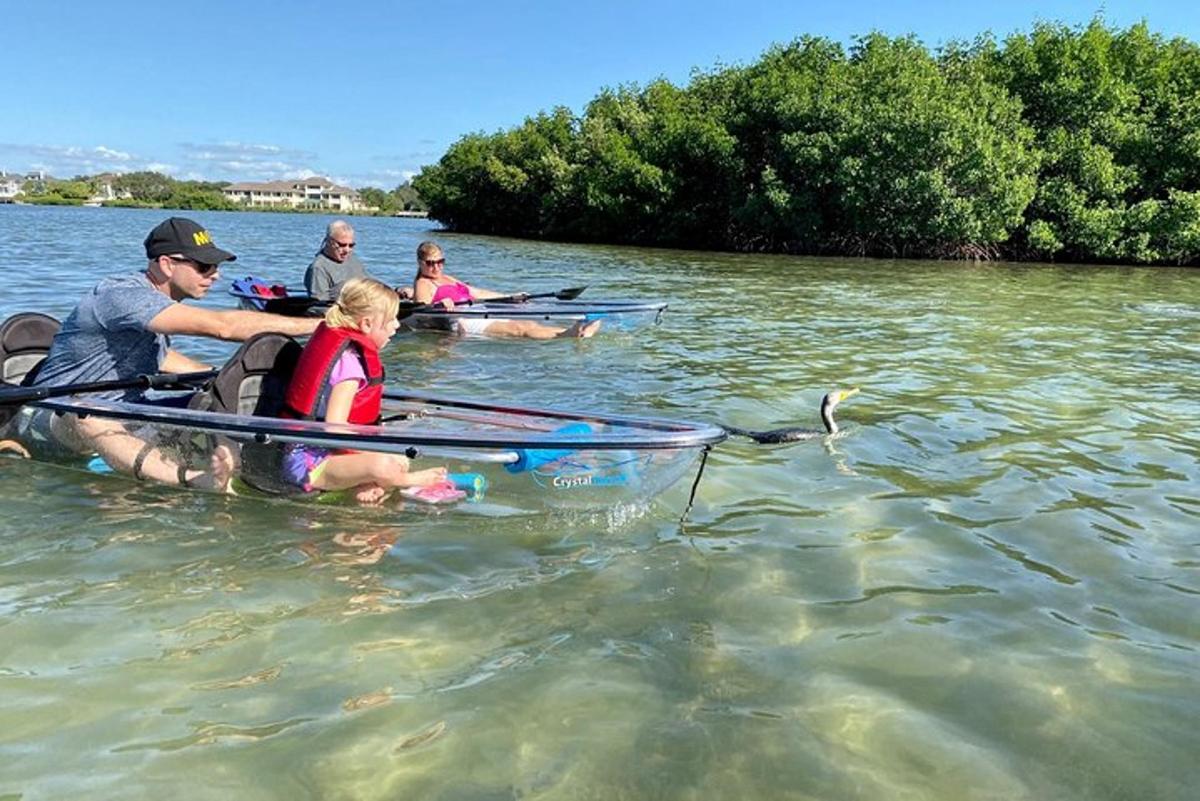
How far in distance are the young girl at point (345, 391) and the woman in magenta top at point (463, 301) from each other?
672 centimetres

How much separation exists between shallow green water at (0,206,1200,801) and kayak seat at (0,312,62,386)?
846 millimetres

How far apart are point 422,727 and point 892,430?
15.9ft

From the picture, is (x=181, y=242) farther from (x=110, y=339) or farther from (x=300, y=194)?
(x=300, y=194)

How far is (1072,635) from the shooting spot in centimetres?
368

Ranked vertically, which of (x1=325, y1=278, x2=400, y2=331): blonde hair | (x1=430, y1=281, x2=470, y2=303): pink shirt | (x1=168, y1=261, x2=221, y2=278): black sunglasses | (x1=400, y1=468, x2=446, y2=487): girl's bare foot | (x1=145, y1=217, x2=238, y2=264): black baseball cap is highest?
(x1=145, y1=217, x2=238, y2=264): black baseball cap

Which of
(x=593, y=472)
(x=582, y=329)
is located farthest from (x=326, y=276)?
(x=593, y=472)

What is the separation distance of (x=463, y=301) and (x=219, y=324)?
6.99 metres

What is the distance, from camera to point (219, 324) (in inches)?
198

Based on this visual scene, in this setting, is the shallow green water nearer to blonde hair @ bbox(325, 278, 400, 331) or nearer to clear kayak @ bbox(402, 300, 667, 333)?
blonde hair @ bbox(325, 278, 400, 331)

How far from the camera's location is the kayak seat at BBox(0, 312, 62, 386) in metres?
5.95

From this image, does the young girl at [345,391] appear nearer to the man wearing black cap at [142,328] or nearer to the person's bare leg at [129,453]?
the man wearing black cap at [142,328]

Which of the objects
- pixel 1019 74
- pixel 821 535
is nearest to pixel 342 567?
pixel 821 535

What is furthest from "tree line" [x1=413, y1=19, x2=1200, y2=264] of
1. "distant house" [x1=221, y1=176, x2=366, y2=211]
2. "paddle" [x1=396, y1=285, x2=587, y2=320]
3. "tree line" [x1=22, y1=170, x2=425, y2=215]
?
"distant house" [x1=221, y1=176, x2=366, y2=211]

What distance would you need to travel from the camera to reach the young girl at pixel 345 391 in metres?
4.75
